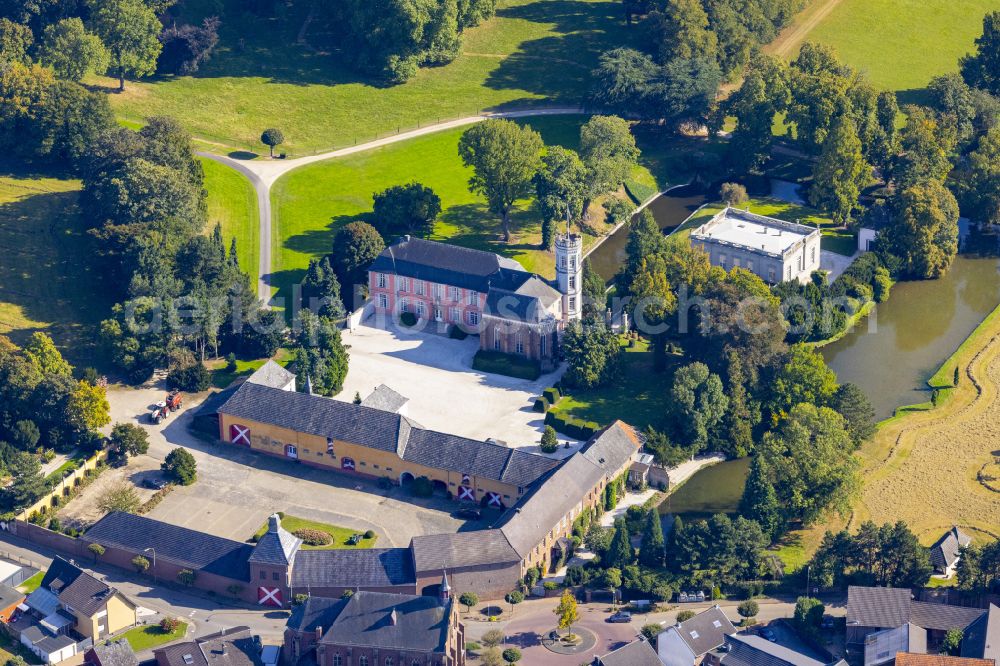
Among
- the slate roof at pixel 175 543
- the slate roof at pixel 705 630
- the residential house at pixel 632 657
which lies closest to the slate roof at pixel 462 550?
the slate roof at pixel 175 543

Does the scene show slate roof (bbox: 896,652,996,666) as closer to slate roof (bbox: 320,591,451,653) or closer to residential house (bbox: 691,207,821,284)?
slate roof (bbox: 320,591,451,653)

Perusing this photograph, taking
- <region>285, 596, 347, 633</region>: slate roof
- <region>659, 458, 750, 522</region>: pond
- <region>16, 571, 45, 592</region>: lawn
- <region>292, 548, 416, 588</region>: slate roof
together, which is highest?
<region>285, 596, 347, 633</region>: slate roof

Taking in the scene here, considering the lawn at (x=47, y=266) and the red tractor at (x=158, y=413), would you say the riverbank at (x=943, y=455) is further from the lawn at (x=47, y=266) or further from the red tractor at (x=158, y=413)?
the lawn at (x=47, y=266)

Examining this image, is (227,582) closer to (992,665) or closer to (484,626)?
(484,626)

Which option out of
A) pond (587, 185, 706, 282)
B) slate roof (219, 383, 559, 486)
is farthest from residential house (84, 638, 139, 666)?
pond (587, 185, 706, 282)

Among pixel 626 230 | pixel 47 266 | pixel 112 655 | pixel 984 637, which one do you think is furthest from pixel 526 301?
pixel 984 637

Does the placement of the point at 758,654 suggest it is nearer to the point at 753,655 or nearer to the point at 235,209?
the point at 753,655
